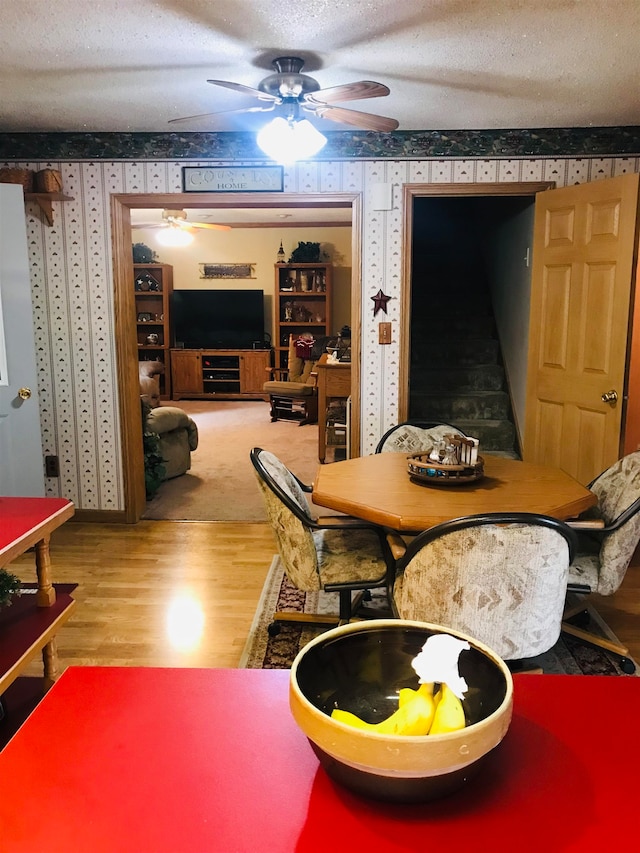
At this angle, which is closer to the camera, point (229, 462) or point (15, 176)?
point (15, 176)

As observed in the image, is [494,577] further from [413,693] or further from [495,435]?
[495,435]

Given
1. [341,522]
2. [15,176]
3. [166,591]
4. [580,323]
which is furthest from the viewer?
[15,176]

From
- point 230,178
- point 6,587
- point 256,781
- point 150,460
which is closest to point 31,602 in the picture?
point 6,587

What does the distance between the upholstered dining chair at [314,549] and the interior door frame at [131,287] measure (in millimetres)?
1711

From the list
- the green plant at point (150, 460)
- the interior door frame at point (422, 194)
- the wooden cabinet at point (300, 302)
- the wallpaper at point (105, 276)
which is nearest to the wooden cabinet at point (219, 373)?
the wooden cabinet at point (300, 302)

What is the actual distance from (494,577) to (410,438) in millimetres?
1666

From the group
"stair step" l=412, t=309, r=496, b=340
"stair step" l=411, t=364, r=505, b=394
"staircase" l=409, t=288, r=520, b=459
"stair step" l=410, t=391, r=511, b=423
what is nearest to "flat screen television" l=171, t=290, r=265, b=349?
"staircase" l=409, t=288, r=520, b=459

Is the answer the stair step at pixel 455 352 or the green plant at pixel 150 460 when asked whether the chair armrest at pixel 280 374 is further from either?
the green plant at pixel 150 460

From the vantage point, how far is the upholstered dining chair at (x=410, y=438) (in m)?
3.54

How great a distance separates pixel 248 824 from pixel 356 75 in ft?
10.3

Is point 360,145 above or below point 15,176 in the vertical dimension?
above

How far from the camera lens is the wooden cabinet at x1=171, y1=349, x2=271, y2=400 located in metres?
10.2

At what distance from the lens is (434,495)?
8.45ft

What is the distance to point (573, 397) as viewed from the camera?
3.90 meters
